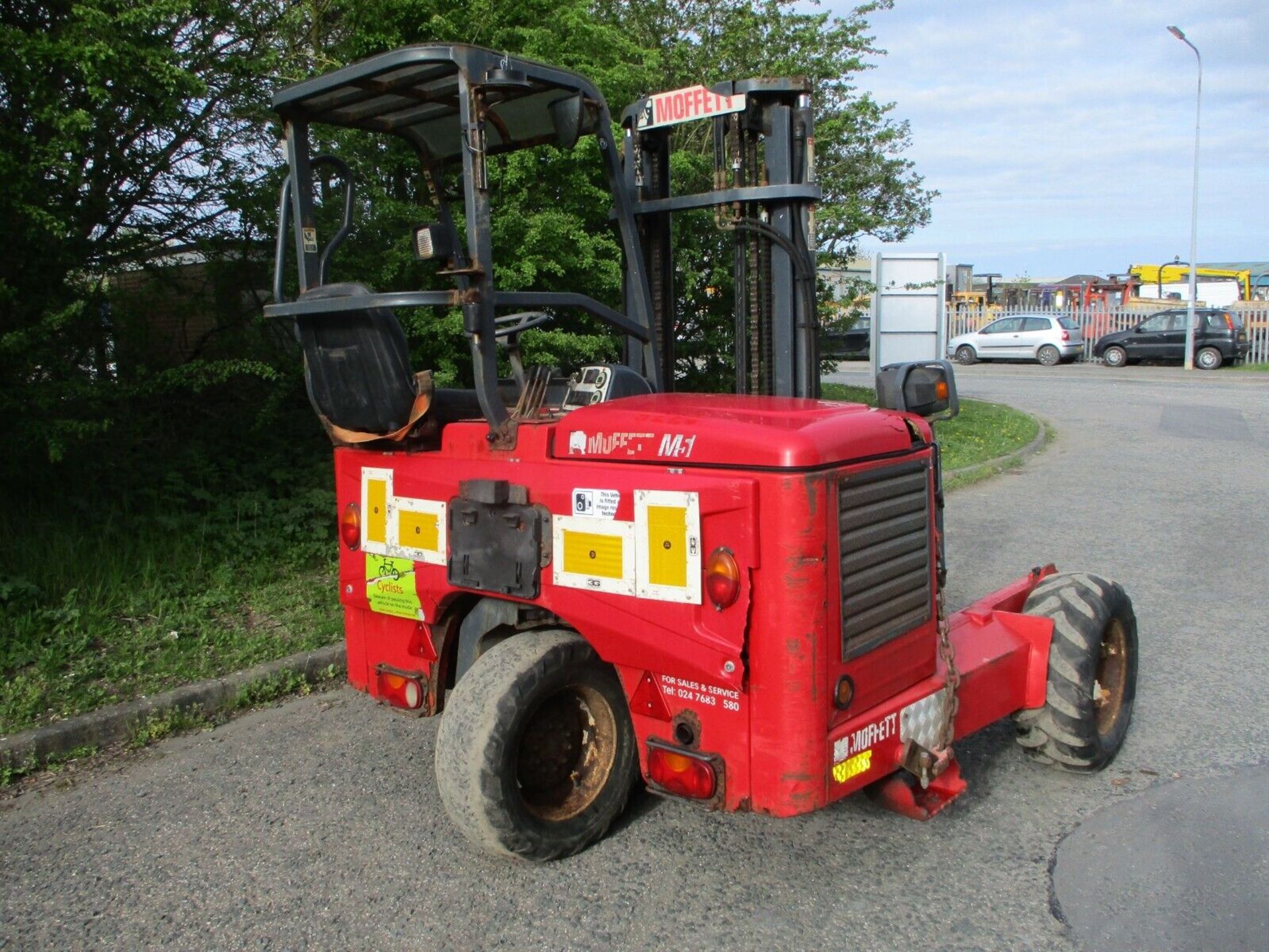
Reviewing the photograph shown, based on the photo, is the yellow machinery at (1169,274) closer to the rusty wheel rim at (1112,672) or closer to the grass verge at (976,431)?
the grass verge at (976,431)

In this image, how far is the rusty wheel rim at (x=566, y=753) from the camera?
3.64m

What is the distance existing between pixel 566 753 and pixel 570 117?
2.19m

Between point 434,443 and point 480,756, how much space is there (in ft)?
4.08

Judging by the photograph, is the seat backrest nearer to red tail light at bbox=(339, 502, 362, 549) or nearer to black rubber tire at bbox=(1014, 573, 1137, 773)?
red tail light at bbox=(339, 502, 362, 549)

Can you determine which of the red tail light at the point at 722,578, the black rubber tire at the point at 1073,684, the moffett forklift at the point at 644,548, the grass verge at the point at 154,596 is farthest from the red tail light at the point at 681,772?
the grass verge at the point at 154,596

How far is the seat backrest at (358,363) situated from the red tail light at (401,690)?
93 cm

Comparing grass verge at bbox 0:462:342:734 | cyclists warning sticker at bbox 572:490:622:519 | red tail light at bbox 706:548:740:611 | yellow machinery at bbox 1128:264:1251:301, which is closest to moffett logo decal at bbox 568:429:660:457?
cyclists warning sticker at bbox 572:490:622:519

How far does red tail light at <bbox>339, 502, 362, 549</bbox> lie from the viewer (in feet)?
13.9

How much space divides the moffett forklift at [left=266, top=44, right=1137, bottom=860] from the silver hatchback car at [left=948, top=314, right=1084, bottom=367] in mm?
30487

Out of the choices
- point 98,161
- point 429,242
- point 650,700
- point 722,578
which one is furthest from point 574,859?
point 98,161

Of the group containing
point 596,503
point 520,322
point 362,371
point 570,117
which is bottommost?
point 596,503

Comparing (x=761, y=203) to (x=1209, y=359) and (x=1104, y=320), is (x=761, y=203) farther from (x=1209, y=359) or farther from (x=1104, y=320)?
(x=1104, y=320)

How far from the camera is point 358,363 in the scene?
3887mm

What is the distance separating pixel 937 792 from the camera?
143 inches
